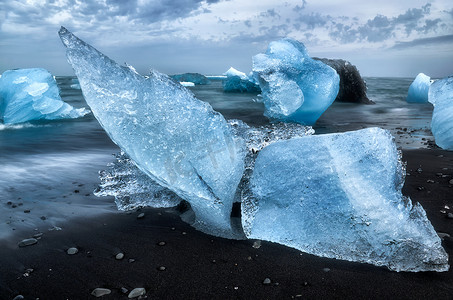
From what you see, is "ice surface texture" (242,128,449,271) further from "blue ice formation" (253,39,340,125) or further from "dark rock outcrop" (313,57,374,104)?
"dark rock outcrop" (313,57,374,104)

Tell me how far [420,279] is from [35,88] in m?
10.2

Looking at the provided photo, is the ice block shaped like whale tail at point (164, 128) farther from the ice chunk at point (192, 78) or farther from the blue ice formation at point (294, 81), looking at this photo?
the ice chunk at point (192, 78)

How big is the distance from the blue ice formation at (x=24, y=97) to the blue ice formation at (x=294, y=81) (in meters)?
6.14

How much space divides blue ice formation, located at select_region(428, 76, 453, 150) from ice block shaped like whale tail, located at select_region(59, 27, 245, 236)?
460cm

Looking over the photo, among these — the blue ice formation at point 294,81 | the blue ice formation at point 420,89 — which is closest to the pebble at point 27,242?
the blue ice formation at point 294,81

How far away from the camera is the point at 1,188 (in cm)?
425

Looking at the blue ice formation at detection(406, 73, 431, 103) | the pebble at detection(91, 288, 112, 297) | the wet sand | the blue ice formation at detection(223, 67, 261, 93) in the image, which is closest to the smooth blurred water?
the wet sand

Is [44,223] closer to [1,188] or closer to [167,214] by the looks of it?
[167,214]

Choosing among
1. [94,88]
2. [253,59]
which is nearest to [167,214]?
[94,88]

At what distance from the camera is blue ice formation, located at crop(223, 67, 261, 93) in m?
20.8

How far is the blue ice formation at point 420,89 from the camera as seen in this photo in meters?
15.3

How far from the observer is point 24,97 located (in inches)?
376

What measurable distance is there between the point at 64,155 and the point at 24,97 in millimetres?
4567

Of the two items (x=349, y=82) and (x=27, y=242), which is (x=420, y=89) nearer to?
(x=349, y=82)
